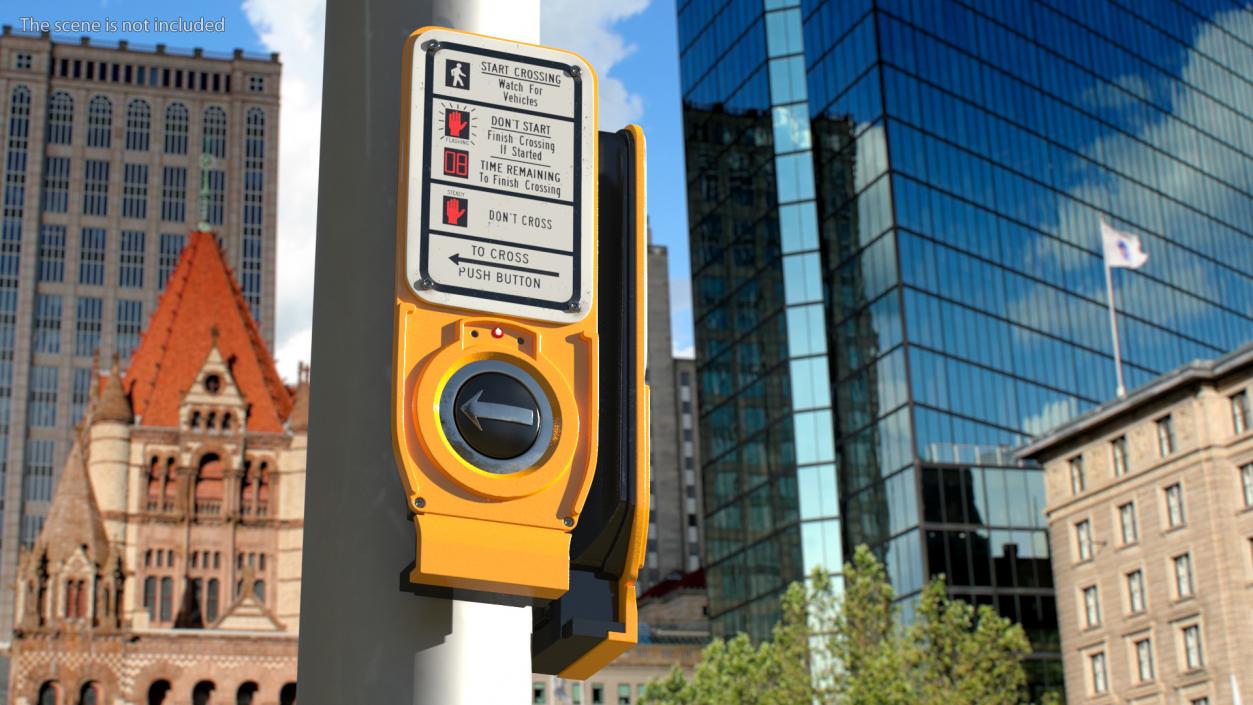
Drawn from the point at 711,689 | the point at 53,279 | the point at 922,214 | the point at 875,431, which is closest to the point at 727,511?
the point at 875,431

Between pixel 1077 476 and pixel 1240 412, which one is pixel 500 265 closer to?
pixel 1240 412

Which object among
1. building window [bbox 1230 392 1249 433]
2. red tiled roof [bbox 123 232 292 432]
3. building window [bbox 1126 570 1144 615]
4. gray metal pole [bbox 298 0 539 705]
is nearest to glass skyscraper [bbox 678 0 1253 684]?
building window [bbox 1126 570 1144 615]

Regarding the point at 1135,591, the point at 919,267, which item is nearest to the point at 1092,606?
the point at 1135,591

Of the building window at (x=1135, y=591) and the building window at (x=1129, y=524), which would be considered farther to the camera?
the building window at (x=1129, y=524)

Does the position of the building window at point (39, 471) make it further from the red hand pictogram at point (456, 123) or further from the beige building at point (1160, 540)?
the red hand pictogram at point (456, 123)

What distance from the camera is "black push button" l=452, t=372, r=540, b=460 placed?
9.12ft

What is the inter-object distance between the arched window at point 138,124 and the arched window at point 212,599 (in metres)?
77.3

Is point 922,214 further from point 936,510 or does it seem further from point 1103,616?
point 1103,616

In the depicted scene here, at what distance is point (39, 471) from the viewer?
166375mm

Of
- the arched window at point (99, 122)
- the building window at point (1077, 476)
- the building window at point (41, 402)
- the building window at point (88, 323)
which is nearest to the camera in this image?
the building window at point (1077, 476)

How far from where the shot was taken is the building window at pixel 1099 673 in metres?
78.0

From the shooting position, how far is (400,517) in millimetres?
2916

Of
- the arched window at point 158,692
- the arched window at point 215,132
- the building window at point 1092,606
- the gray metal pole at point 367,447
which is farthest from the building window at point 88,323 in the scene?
the gray metal pole at point 367,447

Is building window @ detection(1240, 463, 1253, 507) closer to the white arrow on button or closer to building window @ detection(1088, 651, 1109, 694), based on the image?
building window @ detection(1088, 651, 1109, 694)
